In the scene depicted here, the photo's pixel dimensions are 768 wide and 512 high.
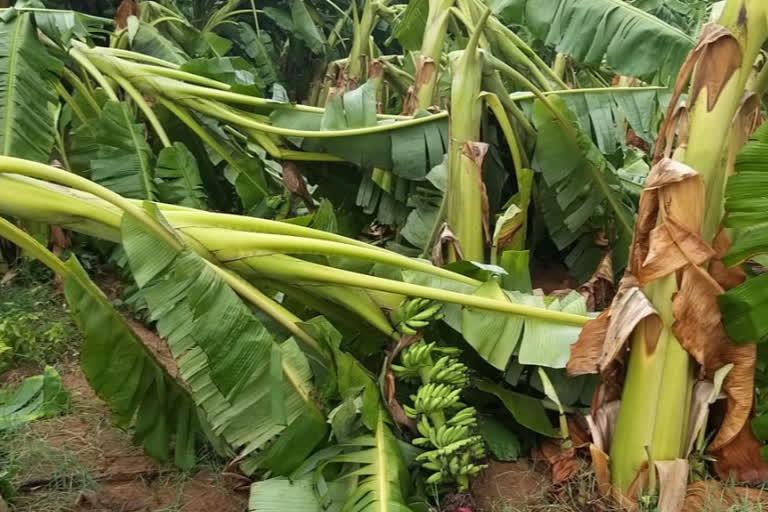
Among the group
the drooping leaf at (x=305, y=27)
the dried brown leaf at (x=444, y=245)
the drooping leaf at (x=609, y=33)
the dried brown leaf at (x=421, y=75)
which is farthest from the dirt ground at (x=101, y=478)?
the drooping leaf at (x=305, y=27)

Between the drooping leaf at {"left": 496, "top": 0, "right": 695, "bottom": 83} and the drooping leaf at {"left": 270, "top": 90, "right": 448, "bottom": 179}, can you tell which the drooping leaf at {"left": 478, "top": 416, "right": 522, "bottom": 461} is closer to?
the drooping leaf at {"left": 270, "top": 90, "right": 448, "bottom": 179}

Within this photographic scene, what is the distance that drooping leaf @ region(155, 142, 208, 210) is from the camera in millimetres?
2279

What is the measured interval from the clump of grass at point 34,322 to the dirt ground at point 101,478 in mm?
443

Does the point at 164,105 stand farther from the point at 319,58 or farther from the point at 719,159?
the point at 319,58

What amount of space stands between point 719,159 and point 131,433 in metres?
1.64

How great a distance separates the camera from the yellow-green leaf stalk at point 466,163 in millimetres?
2006

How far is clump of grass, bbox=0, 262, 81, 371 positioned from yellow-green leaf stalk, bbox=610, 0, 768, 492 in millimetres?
1812

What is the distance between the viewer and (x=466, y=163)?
200 cm

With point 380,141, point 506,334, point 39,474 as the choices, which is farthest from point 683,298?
point 39,474

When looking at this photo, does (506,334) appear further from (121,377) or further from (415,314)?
(121,377)

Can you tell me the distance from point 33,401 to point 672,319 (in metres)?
1.39

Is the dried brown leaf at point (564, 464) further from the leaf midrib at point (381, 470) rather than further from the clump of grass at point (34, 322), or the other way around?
the clump of grass at point (34, 322)

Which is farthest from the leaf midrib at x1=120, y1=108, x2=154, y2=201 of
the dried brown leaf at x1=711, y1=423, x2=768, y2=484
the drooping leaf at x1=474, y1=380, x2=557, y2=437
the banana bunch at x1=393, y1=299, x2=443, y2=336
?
the dried brown leaf at x1=711, y1=423, x2=768, y2=484

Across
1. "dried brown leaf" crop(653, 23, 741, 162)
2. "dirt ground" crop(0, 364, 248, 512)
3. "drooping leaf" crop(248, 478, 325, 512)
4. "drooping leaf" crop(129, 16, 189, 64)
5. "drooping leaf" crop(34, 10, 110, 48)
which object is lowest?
"dirt ground" crop(0, 364, 248, 512)
